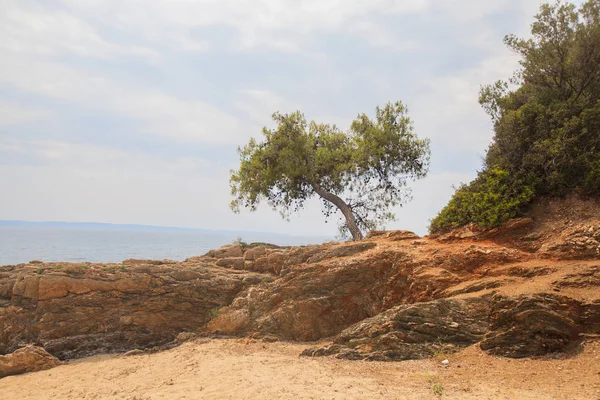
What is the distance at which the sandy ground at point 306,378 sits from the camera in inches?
324

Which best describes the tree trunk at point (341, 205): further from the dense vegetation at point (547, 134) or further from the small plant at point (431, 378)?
the small plant at point (431, 378)

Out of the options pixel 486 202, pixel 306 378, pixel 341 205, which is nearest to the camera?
pixel 306 378

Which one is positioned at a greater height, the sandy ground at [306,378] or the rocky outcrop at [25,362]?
the sandy ground at [306,378]

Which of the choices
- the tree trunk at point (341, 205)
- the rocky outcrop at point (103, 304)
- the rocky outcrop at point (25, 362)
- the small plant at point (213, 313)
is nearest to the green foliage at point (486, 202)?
the tree trunk at point (341, 205)

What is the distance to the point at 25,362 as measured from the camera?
43.2 ft

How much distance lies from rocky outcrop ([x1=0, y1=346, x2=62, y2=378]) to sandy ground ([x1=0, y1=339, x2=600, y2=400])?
22.2 inches

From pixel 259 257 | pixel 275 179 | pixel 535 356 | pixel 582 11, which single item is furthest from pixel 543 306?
pixel 275 179

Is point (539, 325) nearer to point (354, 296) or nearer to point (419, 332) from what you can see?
point (419, 332)

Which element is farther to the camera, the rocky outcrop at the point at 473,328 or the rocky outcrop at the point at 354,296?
the rocky outcrop at the point at 354,296

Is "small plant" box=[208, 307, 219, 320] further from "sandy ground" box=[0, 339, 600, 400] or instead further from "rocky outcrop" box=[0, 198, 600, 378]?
"sandy ground" box=[0, 339, 600, 400]

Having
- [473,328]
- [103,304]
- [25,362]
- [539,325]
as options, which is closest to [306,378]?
[473,328]

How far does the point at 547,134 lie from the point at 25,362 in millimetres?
21839

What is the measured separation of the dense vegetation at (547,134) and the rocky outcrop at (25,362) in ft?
53.3

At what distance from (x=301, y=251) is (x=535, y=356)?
10877mm
